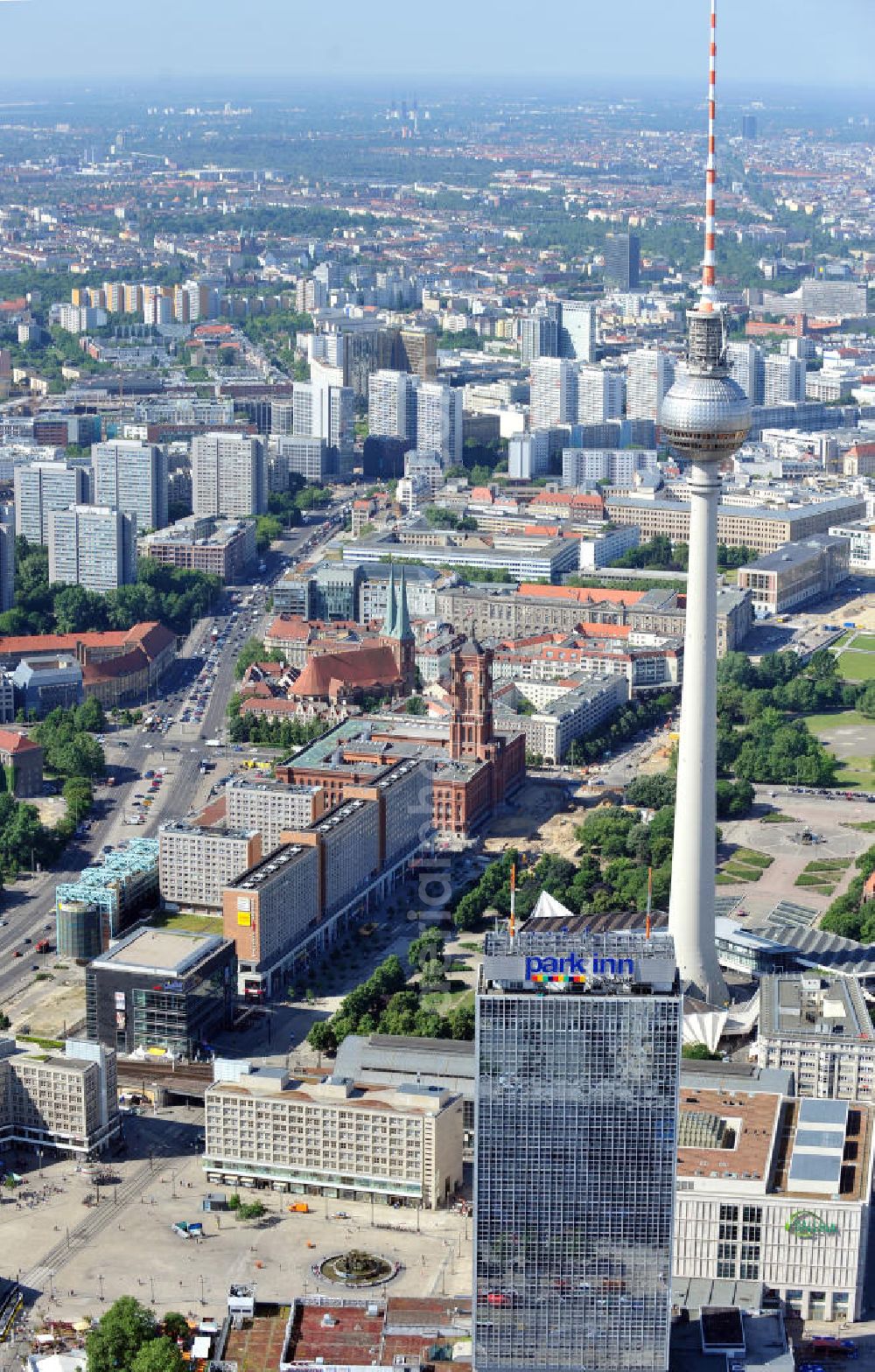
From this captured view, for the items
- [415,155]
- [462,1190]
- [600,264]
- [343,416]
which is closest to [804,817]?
[462,1190]

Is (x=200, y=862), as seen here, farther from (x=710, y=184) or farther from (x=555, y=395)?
(x=555, y=395)

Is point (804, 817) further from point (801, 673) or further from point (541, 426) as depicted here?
point (541, 426)

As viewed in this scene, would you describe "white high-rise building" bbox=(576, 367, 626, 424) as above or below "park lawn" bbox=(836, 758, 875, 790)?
above

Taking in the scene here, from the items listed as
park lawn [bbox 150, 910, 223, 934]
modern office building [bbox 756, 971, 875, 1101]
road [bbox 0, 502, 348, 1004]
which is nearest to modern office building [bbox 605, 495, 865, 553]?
road [bbox 0, 502, 348, 1004]

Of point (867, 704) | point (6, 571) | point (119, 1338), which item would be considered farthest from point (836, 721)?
point (119, 1338)

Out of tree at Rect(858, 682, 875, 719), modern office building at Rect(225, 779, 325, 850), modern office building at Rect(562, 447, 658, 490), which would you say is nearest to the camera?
modern office building at Rect(225, 779, 325, 850)

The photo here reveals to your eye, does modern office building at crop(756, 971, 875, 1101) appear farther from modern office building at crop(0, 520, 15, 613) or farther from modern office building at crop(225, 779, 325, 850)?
modern office building at crop(0, 520, 15, 613)

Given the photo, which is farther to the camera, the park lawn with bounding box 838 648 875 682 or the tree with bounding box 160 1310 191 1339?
the park lawn with bounding box 838 648 875 682
